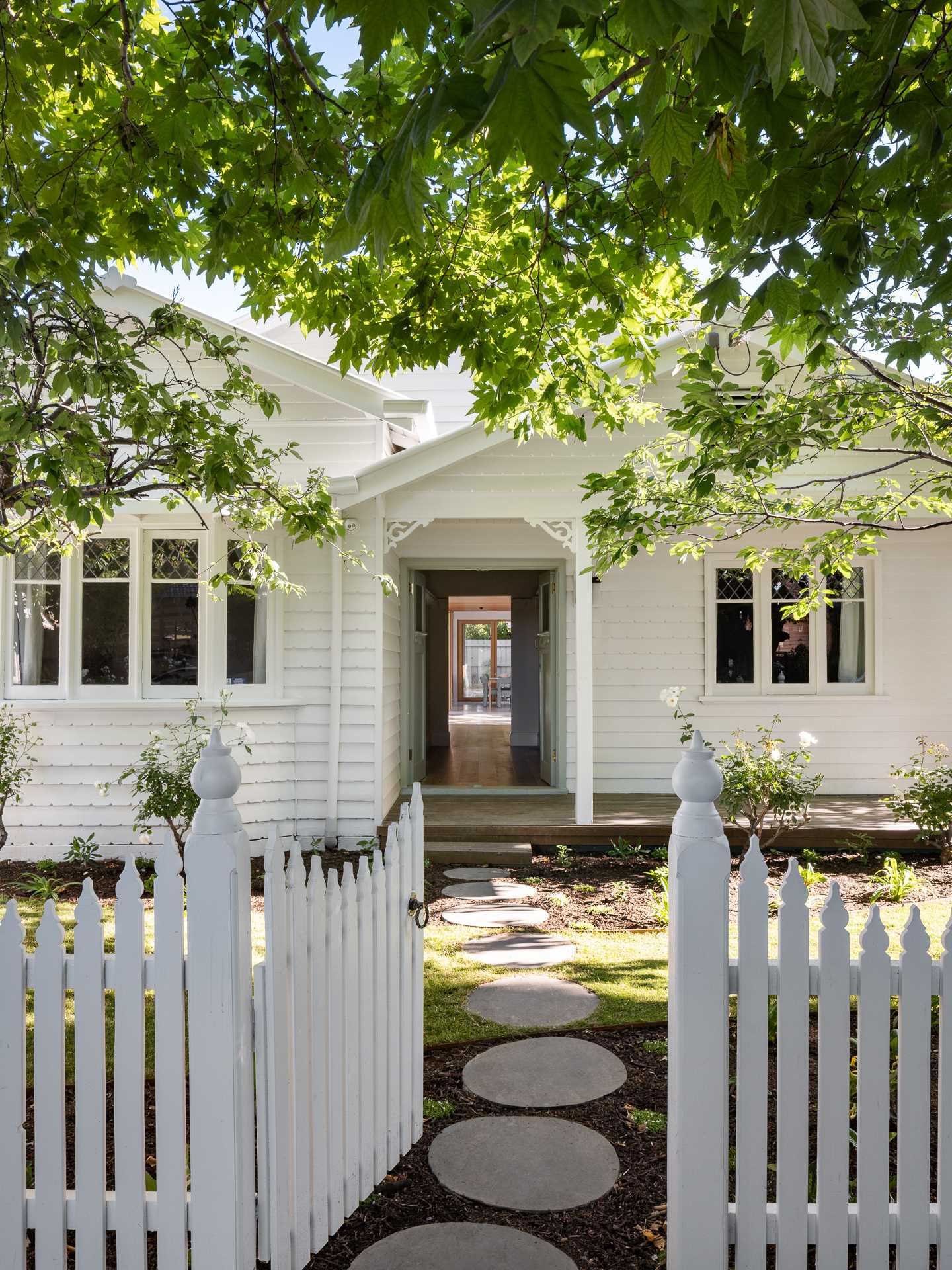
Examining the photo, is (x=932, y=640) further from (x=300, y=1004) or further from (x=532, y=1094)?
(x=300, y=1004)

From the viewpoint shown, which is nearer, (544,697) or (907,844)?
(907,844)

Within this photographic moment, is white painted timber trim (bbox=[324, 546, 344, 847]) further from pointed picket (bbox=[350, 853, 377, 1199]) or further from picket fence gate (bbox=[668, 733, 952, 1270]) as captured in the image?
picket fence gate (bbox=[668, 733, 952, 1270])

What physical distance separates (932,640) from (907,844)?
2679 millimetres

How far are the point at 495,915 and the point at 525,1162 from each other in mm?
3262

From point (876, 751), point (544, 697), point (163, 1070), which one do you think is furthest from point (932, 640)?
point (163, 1070)

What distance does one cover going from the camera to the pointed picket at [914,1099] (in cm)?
236

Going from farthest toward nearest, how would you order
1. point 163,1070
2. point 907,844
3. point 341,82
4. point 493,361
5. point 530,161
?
point 907,844
point 493,361
point 341,82
point 163,1070
point 530,161

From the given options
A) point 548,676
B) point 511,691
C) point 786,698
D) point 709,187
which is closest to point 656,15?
point 709,187

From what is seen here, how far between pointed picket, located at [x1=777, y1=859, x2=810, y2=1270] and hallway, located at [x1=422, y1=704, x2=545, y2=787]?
806 cm

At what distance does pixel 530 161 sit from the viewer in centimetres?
129

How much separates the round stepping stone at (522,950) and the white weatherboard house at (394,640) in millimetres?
2538

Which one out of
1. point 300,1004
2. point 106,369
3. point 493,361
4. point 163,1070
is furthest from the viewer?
point 493,361

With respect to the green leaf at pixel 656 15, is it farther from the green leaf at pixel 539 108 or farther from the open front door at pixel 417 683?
the open front door at pixel 417 683

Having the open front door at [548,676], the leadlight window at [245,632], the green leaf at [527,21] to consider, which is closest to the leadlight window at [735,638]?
the open front door at [548,676]
